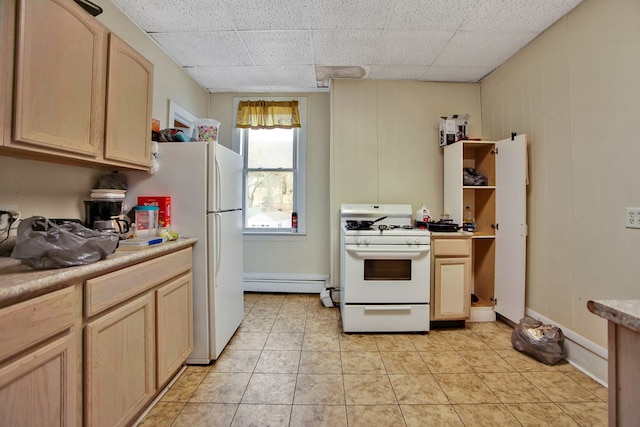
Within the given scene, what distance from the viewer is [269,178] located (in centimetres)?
352

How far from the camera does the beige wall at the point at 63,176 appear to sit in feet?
4.32

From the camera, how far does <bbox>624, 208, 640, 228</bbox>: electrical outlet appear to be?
1.55 meters

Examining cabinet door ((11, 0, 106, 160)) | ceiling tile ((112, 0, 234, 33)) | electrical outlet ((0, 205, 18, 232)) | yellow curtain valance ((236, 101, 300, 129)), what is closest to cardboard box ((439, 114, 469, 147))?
yellow curtain valance ((236, 101, 300, 129))

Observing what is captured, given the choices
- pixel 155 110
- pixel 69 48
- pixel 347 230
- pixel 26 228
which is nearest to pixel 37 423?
pixel 26 228

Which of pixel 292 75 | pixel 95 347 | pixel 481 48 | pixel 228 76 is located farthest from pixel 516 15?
pixel 95 347

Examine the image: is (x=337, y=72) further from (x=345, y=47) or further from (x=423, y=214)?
(x=423, y=214)

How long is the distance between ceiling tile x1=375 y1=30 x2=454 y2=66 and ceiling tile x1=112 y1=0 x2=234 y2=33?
1357 millimetres

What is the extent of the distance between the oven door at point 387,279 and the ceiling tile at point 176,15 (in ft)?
7.02

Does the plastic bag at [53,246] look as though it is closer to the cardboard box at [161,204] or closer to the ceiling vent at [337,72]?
the cardboard box at [161,204]

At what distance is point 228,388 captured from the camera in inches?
66.4

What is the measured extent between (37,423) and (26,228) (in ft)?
2.31

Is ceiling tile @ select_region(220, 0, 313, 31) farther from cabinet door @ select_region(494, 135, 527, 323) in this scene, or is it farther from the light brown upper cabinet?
cabinet door @ select_region(494, 135, 527, 323)

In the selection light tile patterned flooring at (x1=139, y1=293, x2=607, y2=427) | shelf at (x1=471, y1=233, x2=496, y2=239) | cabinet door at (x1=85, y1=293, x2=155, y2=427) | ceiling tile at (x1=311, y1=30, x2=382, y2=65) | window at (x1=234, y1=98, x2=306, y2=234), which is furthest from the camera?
window at (x1=234, y1=98, x2=306, y2=234)

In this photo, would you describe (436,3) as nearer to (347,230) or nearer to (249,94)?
(347,230)
